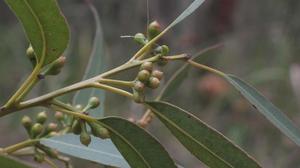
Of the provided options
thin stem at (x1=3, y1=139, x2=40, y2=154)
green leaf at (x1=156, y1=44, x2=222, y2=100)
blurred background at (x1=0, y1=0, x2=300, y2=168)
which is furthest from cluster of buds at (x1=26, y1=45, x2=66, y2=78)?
blurred background at (x1=0, y1=0, x2=300, y2=168)

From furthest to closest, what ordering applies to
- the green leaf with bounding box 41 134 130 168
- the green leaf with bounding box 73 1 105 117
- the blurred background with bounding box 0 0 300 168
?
the blurred background with bounding box 0 0 300 168 < the green leaf with bounding box 73 1 105 117 < the green leaf with bounding box 41 134 130 168

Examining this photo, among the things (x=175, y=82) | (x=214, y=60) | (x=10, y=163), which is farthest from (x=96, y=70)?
(x=214, y=60)

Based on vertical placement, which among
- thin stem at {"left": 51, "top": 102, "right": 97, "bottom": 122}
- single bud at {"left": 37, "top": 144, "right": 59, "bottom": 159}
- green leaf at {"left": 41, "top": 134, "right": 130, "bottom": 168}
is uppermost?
thin stem at {"left": 51, "top": 102, "right": 97, "bottom": 122}

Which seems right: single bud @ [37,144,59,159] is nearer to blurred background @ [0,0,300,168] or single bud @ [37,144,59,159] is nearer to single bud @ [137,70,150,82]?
single bud @ [137,70,150,82]

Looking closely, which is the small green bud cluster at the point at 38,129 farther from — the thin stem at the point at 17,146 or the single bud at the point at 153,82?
the single bud at the point at 153,82

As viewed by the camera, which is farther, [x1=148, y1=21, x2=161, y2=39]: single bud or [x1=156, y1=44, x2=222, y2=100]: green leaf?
[x1=156, y1=44, x2=222, y2=100]: green leaf

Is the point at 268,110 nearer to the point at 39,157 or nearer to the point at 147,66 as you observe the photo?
the point at 147,66
